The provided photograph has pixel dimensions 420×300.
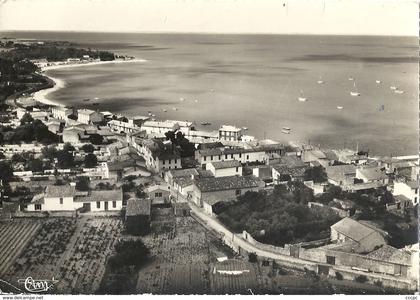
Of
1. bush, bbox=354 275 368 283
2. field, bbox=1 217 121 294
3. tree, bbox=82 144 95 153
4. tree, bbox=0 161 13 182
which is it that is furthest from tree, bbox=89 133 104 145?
bush, bbox=354 275 368 283

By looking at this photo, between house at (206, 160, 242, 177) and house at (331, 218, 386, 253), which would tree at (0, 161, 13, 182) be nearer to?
house at (206, 160, 242, 177)

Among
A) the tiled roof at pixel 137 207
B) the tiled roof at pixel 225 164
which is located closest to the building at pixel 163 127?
the tiled roof at pixel 225 164

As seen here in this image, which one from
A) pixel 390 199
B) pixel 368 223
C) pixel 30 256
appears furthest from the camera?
pixel 390 199

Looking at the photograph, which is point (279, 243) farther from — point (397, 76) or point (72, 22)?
point (397, 76)

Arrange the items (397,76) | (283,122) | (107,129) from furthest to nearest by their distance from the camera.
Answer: (397,76), (283,122), (107,129)

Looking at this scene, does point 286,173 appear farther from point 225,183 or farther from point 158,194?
point 158,194

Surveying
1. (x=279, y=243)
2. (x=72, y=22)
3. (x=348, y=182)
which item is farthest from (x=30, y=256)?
(x=348, y=182)

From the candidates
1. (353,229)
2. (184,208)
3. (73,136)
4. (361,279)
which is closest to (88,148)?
(73,136)
